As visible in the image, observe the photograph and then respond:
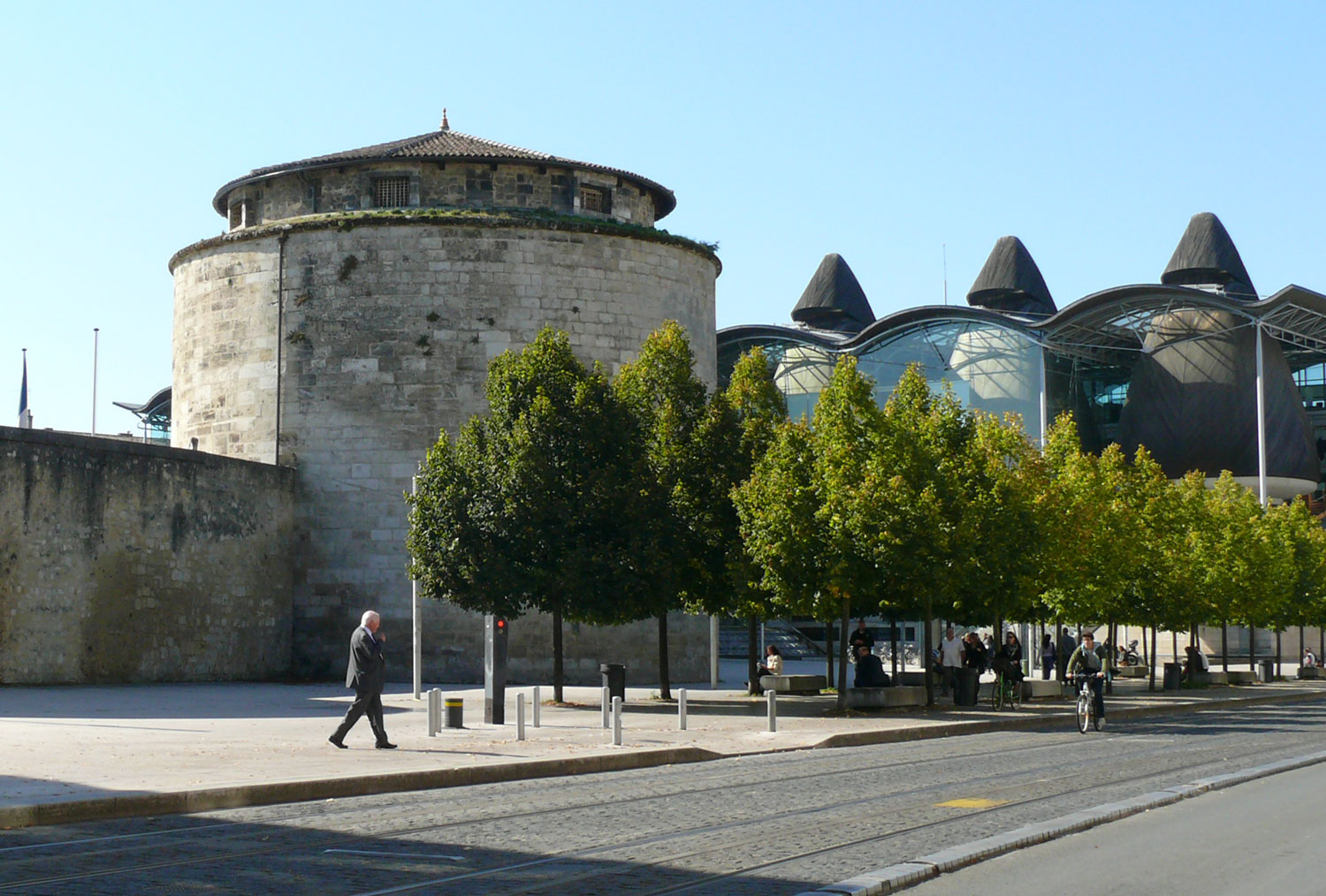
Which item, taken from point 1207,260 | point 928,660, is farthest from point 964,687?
point 1207,260

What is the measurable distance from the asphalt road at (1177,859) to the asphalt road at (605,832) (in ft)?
1.14

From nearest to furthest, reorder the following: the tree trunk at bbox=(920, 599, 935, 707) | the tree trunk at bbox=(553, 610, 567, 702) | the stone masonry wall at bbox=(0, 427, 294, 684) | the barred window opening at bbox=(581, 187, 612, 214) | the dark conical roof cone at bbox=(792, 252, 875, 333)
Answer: the tree trunk at bbox=(553, 610, 567, 702) → the tree trunk at bbox=(920, 599, 935, 707) → the stone masonry wall at bbox=(0, 427, 294, 684) → the barred window opening at bbox=(581, 187, 612, 214) → the dark conical roof cone at bbox=(792, 252, 875, 333)

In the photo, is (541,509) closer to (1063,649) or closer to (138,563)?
(138,563)

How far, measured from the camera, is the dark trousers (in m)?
16.7

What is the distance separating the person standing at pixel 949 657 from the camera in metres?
29.4

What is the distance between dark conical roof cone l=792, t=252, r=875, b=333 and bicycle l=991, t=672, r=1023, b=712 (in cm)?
6683

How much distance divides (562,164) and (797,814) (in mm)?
27584

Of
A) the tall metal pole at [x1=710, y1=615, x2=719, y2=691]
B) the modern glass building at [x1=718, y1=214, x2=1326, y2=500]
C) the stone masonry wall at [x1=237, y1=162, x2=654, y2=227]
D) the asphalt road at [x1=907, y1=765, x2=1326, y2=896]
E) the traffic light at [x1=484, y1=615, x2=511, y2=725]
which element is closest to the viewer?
the asphalt road at [x1=907, y1=765, x2=1326, y2=896]

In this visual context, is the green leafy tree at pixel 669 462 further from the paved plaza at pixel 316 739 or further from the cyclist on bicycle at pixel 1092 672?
the cyclist on bicycle at pixel 1092 672

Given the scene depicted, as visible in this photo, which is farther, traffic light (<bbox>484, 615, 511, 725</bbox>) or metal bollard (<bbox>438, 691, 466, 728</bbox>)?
traffic light (<bbox>484, 615, 511, 725</bbox>)

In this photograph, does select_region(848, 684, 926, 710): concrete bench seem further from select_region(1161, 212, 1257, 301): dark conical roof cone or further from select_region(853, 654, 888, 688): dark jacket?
select_region(1161, 212, 1257, 301): dark conical roof cone

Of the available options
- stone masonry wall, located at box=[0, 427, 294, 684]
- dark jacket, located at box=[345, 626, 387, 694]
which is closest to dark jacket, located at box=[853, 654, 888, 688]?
dark jacket, located at box=[345, 626, 387, 694]

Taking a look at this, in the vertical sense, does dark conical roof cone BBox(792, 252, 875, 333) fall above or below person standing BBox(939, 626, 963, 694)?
above

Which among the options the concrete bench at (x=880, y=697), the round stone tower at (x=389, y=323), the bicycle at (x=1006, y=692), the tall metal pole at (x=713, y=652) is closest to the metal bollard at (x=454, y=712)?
the concrete bench at (x=880, y=697)
